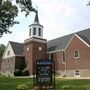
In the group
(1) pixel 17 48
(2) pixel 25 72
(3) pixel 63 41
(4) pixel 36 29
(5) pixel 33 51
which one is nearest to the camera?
(2) pixel 25 72

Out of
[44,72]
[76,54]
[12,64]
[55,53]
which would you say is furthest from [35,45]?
[44,72]

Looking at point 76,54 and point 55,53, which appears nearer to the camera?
point 76,54

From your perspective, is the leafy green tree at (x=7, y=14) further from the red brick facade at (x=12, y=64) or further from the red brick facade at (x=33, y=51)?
the red brick facade at (x=12, y=64)

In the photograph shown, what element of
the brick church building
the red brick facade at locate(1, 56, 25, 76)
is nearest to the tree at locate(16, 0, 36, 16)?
the brick church building

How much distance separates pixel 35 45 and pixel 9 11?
21.0 m

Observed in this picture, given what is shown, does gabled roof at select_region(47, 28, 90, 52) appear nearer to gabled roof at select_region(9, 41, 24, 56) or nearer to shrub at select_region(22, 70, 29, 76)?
gabled roof at select_region(9, 41, 24, 56)

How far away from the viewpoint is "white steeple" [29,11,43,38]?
57.2 m

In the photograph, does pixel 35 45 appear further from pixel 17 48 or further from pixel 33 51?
pixel 17 48

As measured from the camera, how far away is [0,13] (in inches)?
1361

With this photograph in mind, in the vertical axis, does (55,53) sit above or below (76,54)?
above

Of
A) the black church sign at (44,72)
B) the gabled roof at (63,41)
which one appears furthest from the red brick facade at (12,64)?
the black church sign at (44,72)

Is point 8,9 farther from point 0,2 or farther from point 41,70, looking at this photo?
point 41,70

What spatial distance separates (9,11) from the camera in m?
35.1

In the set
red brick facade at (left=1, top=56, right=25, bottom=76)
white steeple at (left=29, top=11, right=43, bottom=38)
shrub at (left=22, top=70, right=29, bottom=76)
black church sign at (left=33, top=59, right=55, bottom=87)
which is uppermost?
white steeple at (left=29, top=11, right=43, bottom=38)
